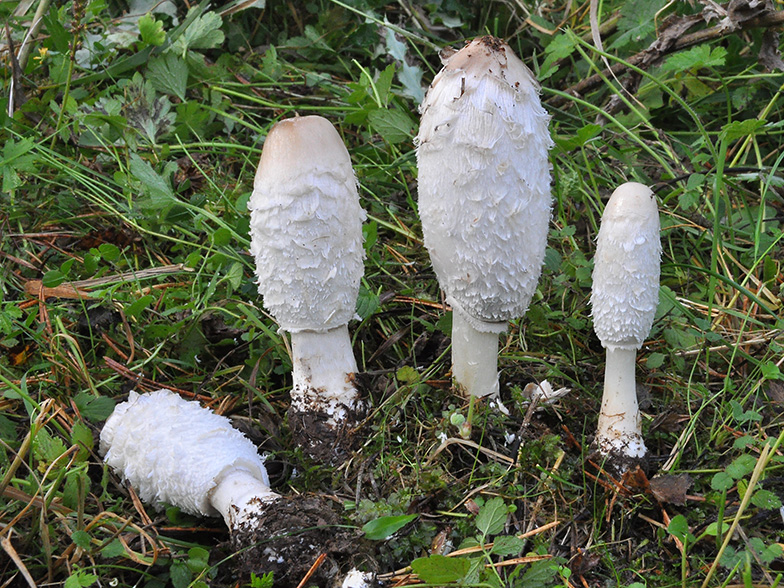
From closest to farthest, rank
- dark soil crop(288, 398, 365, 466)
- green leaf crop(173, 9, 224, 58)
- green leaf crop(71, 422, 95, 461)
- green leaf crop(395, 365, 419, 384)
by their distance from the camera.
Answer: green leaf crop(71, 422, 95, 461) → dark soil crop(288, 398, 365, 466) → green leaf crop(395, 365, 419, 384) → green leaf crop(173, 9, 224, 58)

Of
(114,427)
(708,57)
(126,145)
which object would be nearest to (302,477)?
(114,427)

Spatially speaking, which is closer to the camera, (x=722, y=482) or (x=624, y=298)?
(x=722, y=482)

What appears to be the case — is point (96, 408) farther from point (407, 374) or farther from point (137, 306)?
point (407, 374)

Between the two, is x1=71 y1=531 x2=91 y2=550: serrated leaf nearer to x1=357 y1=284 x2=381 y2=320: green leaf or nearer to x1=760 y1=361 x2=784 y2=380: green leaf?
x1=357 y1=284 x2=381 y2=320: green leaf

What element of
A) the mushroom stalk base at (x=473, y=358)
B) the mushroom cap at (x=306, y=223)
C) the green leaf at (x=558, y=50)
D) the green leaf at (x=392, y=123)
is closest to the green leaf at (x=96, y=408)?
the mushroom cap at (x=306, y=223)

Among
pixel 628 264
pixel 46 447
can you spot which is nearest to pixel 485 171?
pixel 628 264

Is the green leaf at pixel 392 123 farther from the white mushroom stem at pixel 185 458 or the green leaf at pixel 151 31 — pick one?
the white mushroom stem at pixel 185 458

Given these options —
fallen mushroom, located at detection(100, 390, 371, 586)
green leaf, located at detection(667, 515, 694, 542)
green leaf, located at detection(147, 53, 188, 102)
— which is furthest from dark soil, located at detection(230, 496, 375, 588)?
green leaf, located at detection(147, 53, 188, 102)
